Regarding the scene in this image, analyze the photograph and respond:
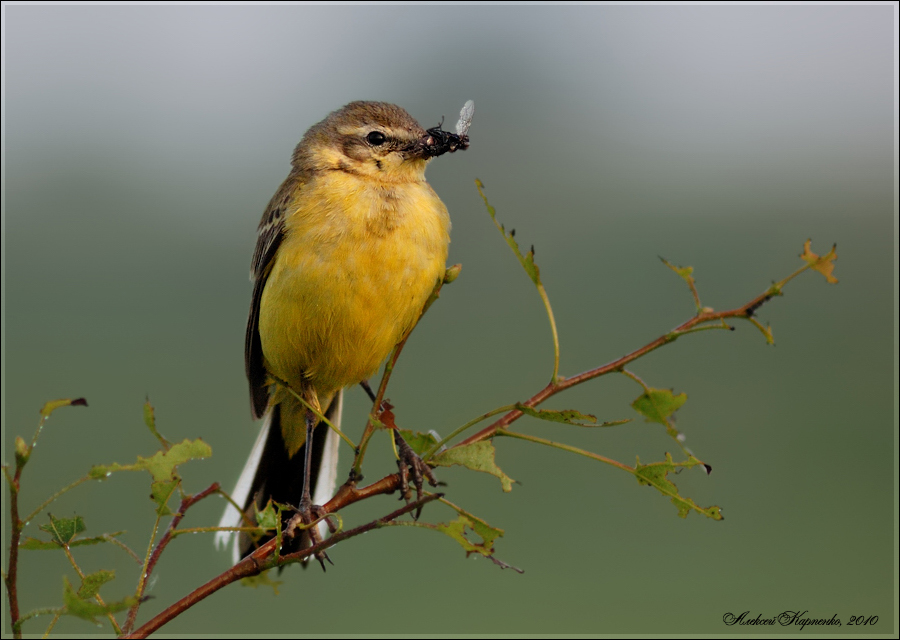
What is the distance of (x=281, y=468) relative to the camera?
13.9ft

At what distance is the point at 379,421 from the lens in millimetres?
1649

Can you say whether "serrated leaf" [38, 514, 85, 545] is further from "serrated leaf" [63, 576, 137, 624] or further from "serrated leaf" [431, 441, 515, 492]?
"serrated leaf" [431, 441, 515, 492]

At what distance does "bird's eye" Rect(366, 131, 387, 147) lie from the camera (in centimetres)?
393

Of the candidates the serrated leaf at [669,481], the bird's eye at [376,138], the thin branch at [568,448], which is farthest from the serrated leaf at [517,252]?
the bird's eye at [376,138]

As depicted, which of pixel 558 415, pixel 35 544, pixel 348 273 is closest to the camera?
pixel 35 544

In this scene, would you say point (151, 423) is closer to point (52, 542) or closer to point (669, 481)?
point (52, 542)

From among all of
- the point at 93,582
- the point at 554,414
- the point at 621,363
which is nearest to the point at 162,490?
the point at 93,582

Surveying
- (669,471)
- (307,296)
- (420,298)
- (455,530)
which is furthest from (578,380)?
(307,296)

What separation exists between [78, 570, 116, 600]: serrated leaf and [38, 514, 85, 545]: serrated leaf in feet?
0.69

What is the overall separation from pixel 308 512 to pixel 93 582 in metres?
1.94

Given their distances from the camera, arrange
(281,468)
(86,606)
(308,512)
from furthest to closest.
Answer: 1. (281,468)
2. (308,512)
3. (86,606)

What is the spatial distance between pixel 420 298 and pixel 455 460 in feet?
6.11

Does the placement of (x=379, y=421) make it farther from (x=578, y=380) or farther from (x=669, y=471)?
→ (x=669, y=471)

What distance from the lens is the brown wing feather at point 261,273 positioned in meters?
3.98
